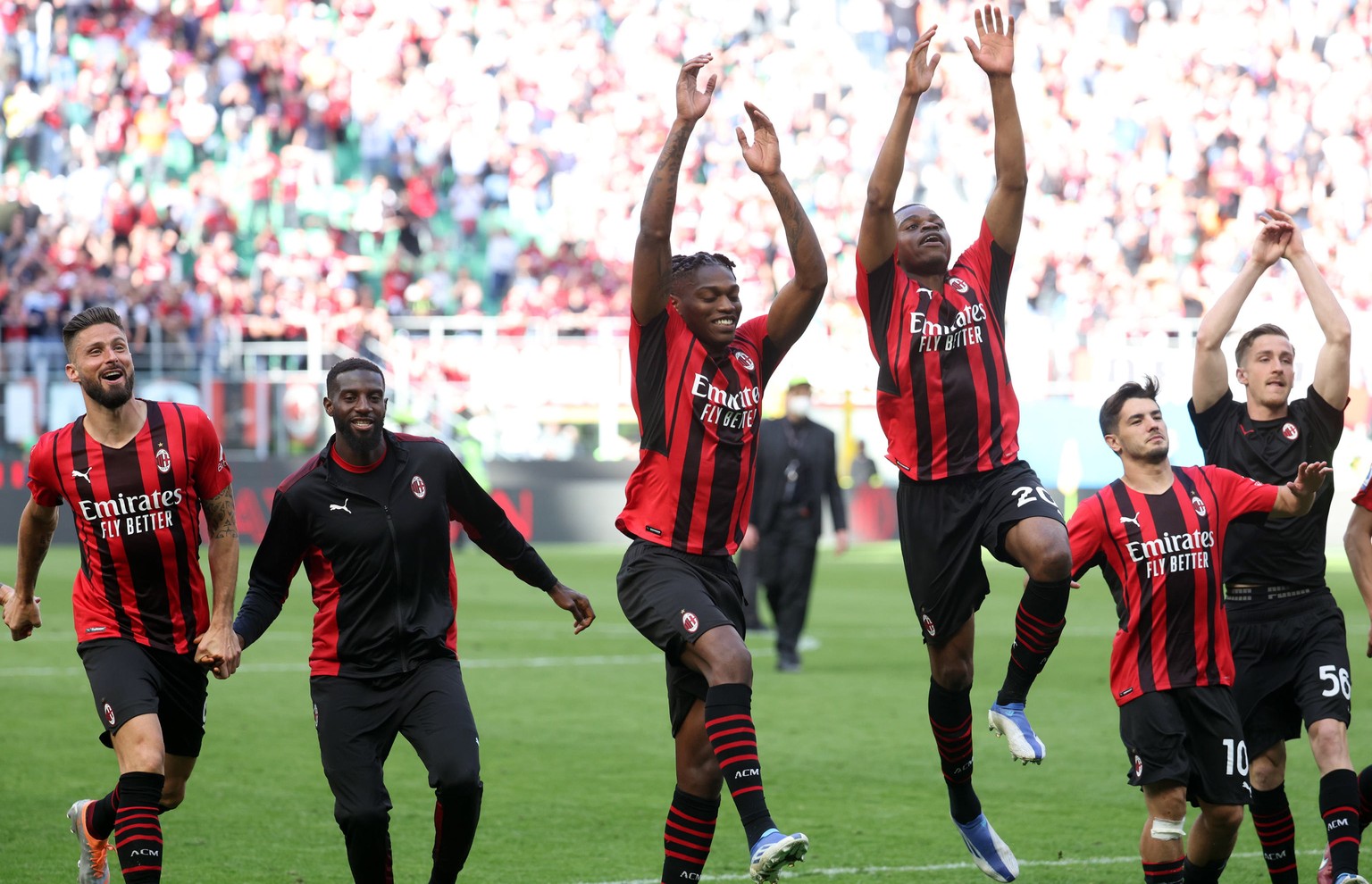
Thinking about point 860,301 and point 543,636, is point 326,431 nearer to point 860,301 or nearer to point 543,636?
point 543,636

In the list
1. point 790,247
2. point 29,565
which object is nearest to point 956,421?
point 790,247

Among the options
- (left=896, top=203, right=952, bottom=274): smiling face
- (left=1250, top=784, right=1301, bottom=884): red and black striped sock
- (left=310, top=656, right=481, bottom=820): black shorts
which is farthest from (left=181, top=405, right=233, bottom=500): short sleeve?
(left=1250, top=784, right=1301, bottom=884): red and black striped sock

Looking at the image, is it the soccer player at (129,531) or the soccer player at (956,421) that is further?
the soccer player at (956,421)

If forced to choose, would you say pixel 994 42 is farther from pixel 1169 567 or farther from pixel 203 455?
pixel 203 455

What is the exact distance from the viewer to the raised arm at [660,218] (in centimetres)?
638

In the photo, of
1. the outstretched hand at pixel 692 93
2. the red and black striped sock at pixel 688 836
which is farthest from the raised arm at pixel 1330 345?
the red and black striped sock at pixel 688 836

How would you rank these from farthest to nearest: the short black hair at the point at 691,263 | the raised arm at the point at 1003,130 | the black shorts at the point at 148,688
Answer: the raised arm at the point at 1003,130
the short black hair at the point at 691,263
the black shorts at the point at 148,688

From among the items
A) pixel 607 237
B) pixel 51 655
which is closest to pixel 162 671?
pixel 51 655

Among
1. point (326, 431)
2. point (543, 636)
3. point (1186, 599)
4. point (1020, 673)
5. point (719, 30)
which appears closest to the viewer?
point (1186, 599)

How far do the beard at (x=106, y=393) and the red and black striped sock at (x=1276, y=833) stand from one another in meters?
4.50

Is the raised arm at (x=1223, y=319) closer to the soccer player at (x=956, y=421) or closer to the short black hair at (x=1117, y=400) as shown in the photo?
the short black hair at (x=1117, y=400)

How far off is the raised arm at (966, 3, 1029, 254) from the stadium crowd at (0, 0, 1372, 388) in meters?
19.2

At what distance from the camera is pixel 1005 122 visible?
7141 mm

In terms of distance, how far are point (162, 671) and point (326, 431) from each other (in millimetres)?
18832
